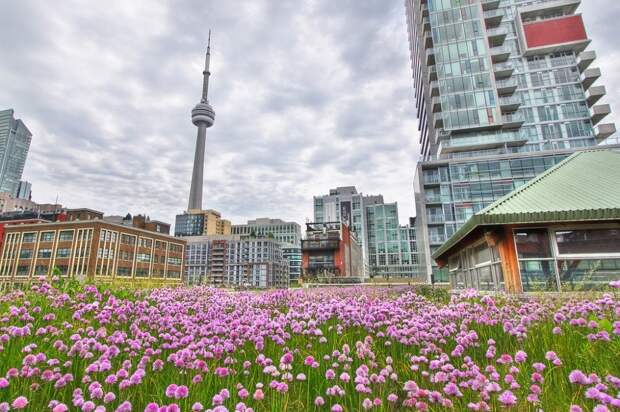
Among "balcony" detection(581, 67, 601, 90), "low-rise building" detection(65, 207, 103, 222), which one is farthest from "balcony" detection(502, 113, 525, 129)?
"low-rise building" detection(65, 207, 103, 222)

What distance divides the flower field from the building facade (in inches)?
5288

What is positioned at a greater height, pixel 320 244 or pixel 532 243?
pixel 320 244

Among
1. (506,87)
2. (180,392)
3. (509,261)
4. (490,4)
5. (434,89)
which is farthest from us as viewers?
(490,4)

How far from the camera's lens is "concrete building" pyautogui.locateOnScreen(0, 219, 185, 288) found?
69.6 metres

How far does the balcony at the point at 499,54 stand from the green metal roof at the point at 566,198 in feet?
191

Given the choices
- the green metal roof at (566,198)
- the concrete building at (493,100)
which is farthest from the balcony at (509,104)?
the green metal roof at (566,198)

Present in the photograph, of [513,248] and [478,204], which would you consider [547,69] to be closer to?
[478,204]

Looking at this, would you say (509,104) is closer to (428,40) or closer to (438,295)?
(428,40)

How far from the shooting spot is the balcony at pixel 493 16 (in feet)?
208

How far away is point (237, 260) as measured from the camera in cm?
16288

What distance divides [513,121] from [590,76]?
19.7 meters

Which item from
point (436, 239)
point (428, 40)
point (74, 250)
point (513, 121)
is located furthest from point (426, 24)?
point (74, 250)

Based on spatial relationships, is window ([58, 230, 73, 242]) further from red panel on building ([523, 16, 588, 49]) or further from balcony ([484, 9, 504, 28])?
red panel on building ([523, 16, 588, 49])

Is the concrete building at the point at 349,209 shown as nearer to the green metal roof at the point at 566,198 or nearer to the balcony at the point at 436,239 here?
the balcony at the point at 436,239
